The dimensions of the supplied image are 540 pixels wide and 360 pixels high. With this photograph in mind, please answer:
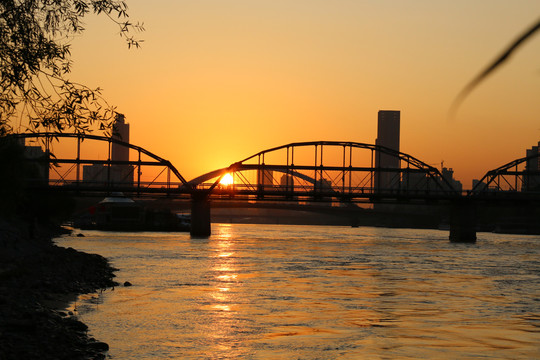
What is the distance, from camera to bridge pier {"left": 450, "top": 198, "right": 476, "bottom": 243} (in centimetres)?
15288

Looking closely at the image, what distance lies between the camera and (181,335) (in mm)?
28641

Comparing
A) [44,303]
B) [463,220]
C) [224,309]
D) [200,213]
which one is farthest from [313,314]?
[463,220]

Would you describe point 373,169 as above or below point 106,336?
above

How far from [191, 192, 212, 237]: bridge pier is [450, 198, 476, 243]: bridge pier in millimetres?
→ 50330

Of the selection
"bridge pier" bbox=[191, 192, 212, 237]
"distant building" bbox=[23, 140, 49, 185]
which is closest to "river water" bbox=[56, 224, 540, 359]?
"distant building" bbox=[23, 140, 49, 185]

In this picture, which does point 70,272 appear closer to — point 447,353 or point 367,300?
point 367,300

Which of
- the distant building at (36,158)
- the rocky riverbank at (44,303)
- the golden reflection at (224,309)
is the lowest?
the golden reflection at (224,309)

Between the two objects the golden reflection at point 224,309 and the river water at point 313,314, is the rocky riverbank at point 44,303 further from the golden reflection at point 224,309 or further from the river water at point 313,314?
the golden reflection at point 224,309

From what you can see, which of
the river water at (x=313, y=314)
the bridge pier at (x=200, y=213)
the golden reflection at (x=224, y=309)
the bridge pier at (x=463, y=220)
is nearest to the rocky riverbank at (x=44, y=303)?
the river water at (x=313, y=314)

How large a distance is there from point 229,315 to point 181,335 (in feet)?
20.9

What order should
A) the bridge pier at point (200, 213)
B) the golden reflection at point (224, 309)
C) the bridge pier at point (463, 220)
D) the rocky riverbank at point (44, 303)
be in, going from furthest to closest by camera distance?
the bridge pier at point (200, 213) < the bridge pier at point (463, 220) < the golden reflection at point (224, 309) < the rocky riverbank at point (44, 303)

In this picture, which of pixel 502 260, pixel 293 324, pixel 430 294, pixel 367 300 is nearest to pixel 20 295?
pixel 293 324

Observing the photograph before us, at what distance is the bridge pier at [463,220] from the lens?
15288 centimetres

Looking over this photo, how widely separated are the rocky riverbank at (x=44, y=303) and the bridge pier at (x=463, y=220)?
10498 cm
